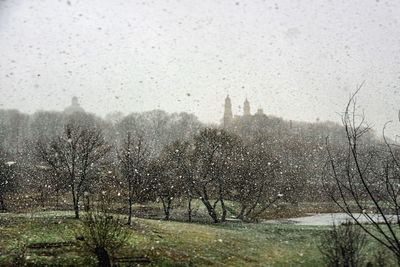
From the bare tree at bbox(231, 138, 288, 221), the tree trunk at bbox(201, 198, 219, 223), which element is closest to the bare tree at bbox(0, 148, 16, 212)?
the tree trunk at bbox(201, 198, 219, 223)

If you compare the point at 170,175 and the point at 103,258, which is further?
the point at 170,175

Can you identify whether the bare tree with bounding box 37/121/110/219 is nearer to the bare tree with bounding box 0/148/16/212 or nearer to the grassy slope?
the grassy slope

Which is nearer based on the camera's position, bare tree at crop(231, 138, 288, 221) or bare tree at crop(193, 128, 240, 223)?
bare tree at crop(193, 128, 240, 223)

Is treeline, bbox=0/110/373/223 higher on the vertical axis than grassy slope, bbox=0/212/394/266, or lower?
higher

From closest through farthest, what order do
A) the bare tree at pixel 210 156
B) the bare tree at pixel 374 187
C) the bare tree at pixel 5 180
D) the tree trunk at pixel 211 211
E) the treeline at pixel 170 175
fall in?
the bare tree at pixel 374 187 < the treeline at pixel 170 175 < the tree trunk at pixel 211 211 < the bare tree at pixel 5 180 < the bare tree at pixel 210 156

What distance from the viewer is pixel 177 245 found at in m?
19.0

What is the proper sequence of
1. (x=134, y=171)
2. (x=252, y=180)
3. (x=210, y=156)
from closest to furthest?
(x=134, y=171), (x=210, y=156), (x=252, y=180)

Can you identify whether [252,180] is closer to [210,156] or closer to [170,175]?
[210,156]

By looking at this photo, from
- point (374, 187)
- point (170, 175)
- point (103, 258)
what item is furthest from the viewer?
point (170, 175)

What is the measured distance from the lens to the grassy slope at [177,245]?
16156 mm

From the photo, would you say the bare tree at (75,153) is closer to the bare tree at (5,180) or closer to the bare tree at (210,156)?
the bare tree at (5,180)

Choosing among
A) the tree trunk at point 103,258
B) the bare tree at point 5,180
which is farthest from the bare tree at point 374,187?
the bare tree at point 5,180

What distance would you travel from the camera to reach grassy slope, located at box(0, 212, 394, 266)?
636 inches

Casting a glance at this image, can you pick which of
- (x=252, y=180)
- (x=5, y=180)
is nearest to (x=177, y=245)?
(x=252, y=180)
